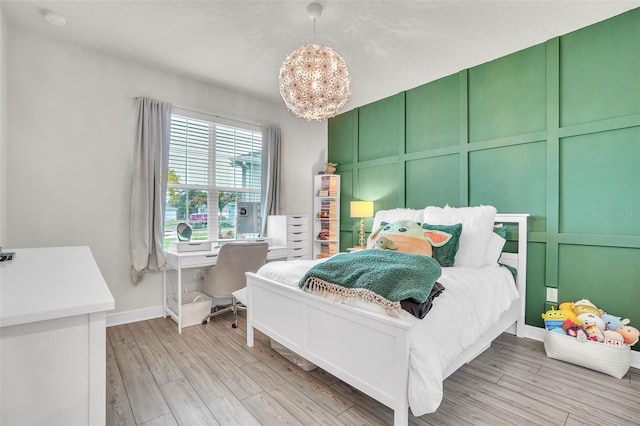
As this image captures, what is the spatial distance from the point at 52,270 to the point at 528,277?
135 inches

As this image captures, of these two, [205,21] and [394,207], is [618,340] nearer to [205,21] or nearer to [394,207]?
[394,207]

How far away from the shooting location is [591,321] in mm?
2273

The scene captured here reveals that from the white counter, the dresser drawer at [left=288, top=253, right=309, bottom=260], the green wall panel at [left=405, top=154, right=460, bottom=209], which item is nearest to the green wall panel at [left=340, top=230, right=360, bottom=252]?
the dresser drawer at [left=288, top=253, right=309, bottom=260]

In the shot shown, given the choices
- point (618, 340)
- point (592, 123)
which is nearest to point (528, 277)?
point (618, 340)

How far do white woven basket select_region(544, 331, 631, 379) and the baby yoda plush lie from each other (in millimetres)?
1088

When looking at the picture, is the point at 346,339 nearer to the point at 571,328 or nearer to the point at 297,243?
the point at 571,328

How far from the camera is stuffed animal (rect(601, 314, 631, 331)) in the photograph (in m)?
2.24

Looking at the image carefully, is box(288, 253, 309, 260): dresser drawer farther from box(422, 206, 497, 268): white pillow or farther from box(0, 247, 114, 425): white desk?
box(0, 247, 114, 425): white desk

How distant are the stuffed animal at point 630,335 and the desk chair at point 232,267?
2.88 meters

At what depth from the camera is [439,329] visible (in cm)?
157

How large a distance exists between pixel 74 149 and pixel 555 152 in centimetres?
427

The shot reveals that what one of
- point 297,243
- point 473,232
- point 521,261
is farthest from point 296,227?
point 521,261

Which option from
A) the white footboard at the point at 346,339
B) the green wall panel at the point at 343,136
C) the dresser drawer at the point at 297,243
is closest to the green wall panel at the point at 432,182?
the green wall panel at the point at 343,136

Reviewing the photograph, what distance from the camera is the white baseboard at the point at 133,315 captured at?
2.99m
